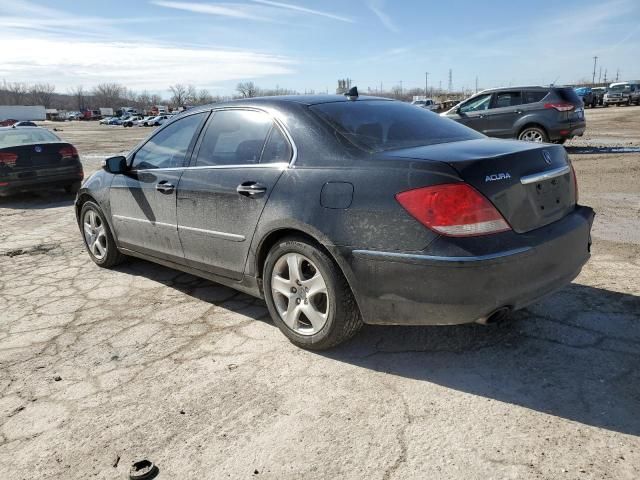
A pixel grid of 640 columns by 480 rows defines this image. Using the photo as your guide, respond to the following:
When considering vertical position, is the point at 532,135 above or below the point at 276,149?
below

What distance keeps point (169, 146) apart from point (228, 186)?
105cm

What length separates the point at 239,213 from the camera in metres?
3.34

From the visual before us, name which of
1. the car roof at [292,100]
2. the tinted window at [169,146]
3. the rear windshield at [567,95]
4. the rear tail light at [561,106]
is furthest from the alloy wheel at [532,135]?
the tinted window at [169,146]

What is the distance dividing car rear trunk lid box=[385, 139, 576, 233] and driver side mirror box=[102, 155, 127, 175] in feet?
8.71

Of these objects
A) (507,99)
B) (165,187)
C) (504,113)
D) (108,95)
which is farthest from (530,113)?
(108,95)

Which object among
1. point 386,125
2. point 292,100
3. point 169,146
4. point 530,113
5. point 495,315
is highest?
point 292,100

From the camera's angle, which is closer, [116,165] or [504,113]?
[116,165]

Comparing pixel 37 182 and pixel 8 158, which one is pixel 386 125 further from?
pixel 8 158

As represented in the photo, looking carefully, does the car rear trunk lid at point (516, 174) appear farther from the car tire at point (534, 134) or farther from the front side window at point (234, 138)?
the car tire at point (534, 134)

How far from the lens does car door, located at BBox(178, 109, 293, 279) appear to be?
3.24m

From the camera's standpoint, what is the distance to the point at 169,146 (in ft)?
13.6

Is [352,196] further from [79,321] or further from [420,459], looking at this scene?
[79,321]

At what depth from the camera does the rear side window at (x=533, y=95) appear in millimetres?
12273

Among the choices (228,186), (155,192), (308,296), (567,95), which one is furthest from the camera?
(567,95)
